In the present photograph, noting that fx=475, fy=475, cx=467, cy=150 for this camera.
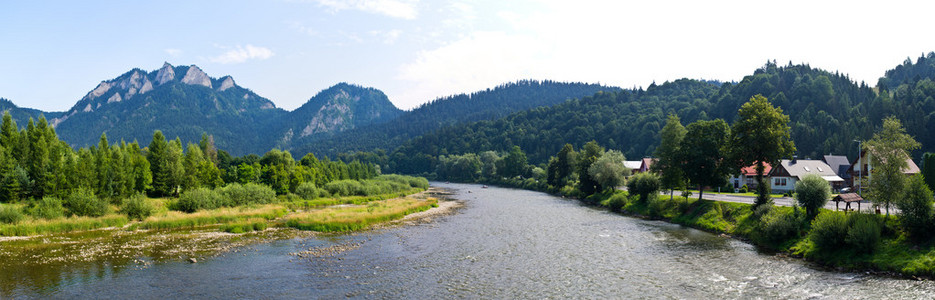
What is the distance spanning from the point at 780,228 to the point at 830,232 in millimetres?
5476

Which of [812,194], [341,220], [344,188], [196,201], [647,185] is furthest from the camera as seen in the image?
[344,188]

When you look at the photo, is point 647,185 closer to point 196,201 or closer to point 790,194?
point 790,194

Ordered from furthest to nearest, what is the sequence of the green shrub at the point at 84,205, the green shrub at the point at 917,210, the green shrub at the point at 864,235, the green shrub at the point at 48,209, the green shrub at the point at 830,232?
1. the green shrub at the point at 84,205
2. the green shrub at the point at 48,209
3. the green shrub at the point at 830,232
4. the green shrub at the point at 864,235
5. the green shrub at the point at 917,210

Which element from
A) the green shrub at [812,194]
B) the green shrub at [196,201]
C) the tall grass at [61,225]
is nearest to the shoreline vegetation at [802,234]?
the green shrub at [812,194]

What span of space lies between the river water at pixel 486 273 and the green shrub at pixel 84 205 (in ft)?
87.7

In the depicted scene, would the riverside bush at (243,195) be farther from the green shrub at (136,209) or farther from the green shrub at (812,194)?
the green shrub at (812,194)

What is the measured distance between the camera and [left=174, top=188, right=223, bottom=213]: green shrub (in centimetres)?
6162

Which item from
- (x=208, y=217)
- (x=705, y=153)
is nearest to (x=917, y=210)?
(x=705, y=153)

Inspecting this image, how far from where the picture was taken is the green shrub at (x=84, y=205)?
53469 millimetres

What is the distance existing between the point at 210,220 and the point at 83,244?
15609mm

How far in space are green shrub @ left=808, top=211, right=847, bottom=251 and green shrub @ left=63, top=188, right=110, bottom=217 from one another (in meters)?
70.0

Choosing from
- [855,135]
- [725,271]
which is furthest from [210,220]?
[855,135]

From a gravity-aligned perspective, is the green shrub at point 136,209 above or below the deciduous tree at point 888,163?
below

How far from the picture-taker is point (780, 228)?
3800 centimetres
